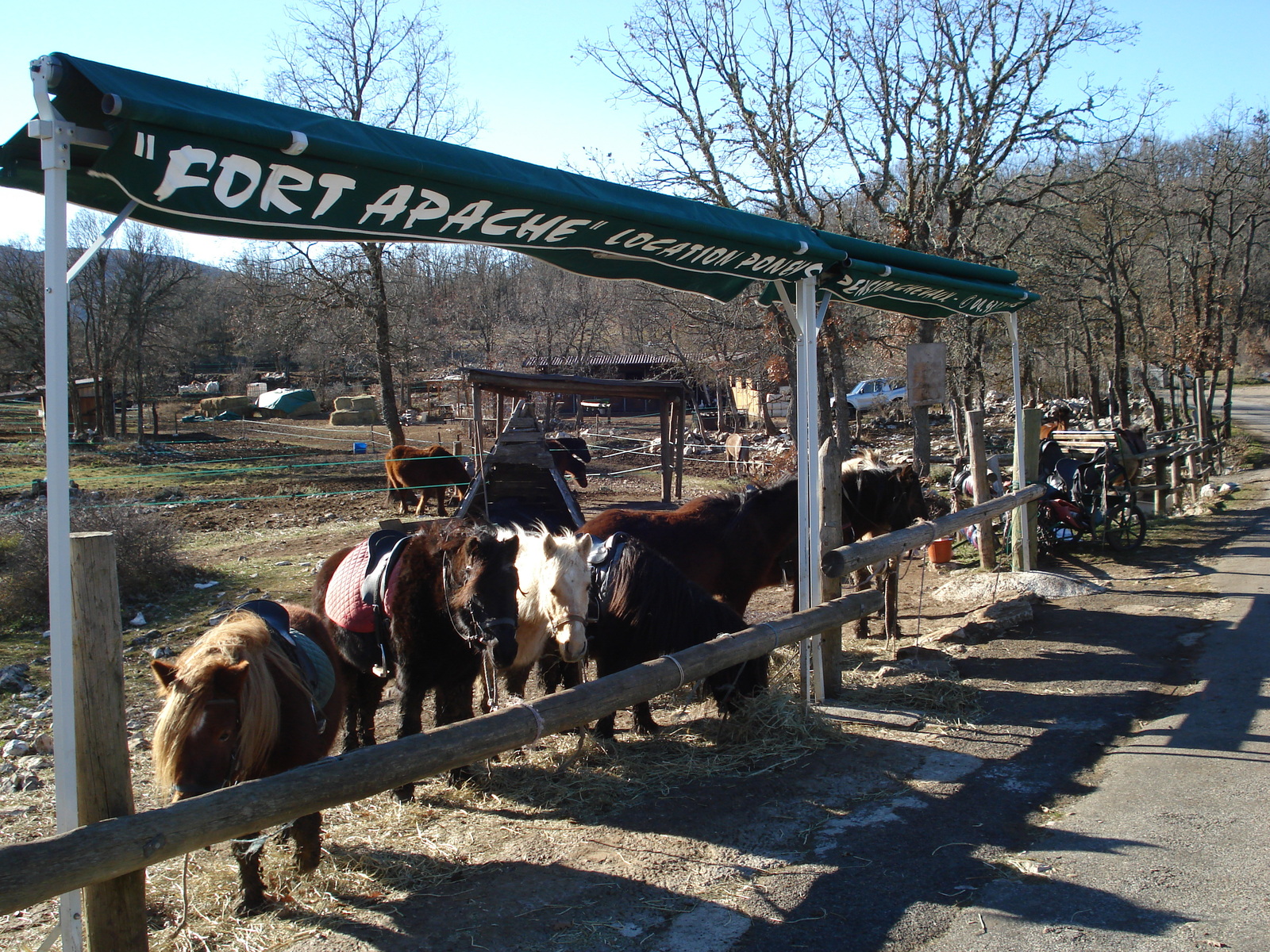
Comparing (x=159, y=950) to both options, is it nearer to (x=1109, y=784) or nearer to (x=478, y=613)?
(x=478, y=613)

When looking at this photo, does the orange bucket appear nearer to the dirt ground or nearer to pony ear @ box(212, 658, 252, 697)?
the dirt ground

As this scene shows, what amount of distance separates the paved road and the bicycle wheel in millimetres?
4876

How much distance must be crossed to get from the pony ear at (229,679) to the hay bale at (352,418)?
37.1 metres

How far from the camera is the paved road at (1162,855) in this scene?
296cm

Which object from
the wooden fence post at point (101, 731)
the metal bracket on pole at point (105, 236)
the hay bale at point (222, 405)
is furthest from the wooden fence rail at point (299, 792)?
the hay bale at point (222, 405)

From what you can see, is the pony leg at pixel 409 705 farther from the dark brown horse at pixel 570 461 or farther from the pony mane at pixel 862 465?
the dark brown horse at pixel 570 461

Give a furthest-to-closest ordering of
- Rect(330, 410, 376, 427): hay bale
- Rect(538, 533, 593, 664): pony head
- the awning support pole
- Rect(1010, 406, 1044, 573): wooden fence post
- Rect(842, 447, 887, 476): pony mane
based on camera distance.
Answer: Rect(330, 410, 376, 427): hay bale, Rect(1010, 406, 1044, 573): wooden fence post, Rect(842, 447, 887, 476): pony mane, the awning support pole, Rect(538, 533, 593, 664): pony head

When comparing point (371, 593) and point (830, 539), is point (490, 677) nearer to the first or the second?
point (371, 593)

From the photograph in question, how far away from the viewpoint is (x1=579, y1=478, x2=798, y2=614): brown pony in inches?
259

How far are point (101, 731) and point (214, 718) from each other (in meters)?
0.41

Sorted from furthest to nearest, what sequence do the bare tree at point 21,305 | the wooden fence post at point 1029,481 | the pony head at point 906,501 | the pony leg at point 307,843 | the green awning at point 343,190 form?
the bare tree at point 21,305
the wooden fence post at point 1029,481
the pony head at point 906,501
the pony leg at point 307,843
the green awning at point 343,190

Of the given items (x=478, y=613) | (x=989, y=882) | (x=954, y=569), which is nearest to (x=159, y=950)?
(x=478, y=613)

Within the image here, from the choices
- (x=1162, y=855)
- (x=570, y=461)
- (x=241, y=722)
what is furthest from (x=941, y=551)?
(x=570, y=461)

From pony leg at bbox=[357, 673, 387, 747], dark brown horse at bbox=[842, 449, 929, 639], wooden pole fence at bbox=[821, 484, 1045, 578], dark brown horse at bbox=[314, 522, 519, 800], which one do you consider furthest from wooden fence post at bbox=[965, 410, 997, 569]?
pony leg at bbox=[357, 673, 387, 747]
